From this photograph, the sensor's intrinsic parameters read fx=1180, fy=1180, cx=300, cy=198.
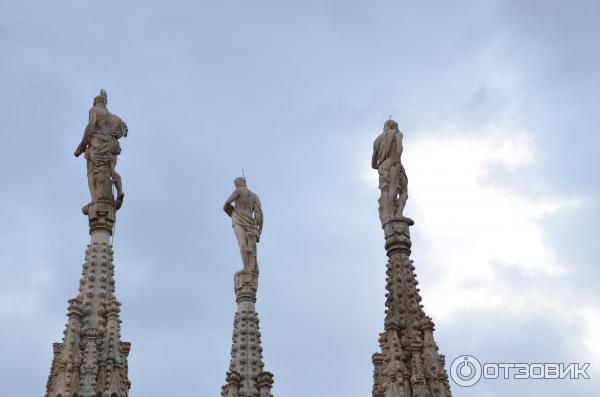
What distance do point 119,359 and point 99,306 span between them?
1474 mm

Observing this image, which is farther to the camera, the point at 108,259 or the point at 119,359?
the point at 108,259

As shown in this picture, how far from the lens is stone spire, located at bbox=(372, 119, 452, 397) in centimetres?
2350

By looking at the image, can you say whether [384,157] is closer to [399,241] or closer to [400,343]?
[399,241]

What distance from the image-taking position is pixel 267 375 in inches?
1008

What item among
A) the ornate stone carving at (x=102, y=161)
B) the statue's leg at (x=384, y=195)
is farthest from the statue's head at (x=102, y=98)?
the statue's leg at (x=384, y=195)

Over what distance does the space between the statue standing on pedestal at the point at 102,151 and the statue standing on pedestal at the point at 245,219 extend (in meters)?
2.85

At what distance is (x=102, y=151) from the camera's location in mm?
29547

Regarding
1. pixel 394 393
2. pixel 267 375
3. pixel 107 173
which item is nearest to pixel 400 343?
pixel 394 393

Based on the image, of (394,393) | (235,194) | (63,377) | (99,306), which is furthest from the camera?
(235,194)

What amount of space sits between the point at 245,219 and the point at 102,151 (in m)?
4.09

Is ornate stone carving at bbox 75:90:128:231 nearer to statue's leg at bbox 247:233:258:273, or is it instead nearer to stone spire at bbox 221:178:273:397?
stone spire at bbox 221:178:273:397

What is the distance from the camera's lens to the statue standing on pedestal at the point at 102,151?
95.8 ft

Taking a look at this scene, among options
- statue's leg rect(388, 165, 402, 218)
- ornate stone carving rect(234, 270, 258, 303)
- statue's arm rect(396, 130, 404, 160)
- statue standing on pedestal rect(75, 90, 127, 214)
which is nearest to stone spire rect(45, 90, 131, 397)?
statue standing on pedestal rect(75, 90, 127, 214)

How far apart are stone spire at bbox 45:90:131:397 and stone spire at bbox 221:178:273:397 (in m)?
2.47
